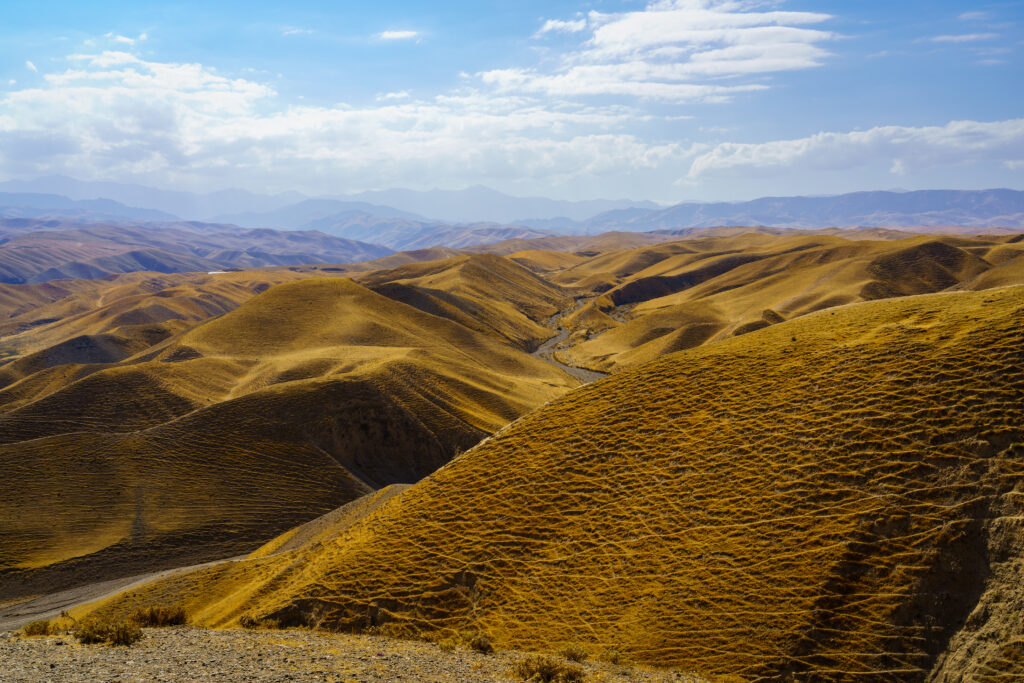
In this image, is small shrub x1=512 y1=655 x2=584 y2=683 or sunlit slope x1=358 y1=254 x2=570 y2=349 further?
sunlit slope x1=358 y1=254 x2=570 y2=349

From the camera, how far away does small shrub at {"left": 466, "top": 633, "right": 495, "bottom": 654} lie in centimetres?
1789

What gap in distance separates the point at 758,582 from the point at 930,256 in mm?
150293

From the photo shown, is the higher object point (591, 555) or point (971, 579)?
point (971, 579)

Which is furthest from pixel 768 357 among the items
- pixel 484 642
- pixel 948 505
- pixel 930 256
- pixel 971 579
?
pixel 930 256

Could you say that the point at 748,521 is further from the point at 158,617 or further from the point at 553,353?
the point at 553,353

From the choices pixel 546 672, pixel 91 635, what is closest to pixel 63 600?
pixel 91 635

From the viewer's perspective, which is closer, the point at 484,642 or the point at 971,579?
the point at 971,579

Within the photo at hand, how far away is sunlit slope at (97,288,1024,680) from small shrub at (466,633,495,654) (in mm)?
946

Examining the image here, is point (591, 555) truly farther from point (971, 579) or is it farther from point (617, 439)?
point (971, 579)

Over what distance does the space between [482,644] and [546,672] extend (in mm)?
3112

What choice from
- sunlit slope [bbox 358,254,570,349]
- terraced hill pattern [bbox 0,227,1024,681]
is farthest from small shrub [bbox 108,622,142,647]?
sunlit slope [bbox 358,254,570,349]

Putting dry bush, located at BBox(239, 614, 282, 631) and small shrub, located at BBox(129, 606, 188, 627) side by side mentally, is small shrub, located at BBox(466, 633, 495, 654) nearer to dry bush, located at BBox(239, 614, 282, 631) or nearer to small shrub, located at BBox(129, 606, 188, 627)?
dry bush, located at BBox(239, 614, 282, 631)

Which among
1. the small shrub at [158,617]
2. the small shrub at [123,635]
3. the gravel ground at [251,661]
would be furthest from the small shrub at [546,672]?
the small shrub at [158,617]

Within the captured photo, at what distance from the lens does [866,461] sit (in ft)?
65.5
